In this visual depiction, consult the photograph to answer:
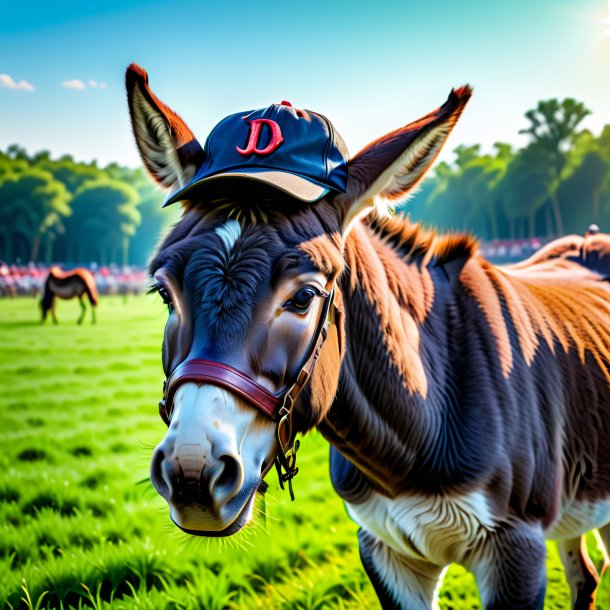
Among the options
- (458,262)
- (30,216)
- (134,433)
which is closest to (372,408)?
(458,262)

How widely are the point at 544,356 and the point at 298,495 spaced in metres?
4.39

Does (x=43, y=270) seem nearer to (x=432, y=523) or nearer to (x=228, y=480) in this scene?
(x=432, y=523)

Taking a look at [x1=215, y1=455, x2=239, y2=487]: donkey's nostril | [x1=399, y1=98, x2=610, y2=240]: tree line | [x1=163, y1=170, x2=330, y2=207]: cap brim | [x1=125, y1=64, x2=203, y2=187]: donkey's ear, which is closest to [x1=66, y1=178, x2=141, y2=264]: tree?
[x1=399, y1=98, x2=610, y2=240]: tree line

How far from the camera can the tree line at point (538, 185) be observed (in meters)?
15.4

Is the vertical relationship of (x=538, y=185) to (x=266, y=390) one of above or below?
above

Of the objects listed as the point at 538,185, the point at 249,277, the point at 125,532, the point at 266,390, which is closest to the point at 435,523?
the point at 266,390

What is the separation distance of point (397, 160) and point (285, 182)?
45 centimetres

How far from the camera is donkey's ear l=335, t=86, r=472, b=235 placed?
6.74 ft

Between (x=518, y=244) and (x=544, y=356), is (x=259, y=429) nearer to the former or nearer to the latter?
(x=544, y=356)

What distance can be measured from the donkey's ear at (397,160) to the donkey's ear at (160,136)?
25.2 inches

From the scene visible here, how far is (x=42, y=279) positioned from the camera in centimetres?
1409

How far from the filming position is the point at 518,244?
49.6 feet

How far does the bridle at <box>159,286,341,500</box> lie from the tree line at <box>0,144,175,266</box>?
10640mm

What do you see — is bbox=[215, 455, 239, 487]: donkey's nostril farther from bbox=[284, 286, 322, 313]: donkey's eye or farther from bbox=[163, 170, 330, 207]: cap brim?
bbox=[163, 170, 330, 207]: cap brim
